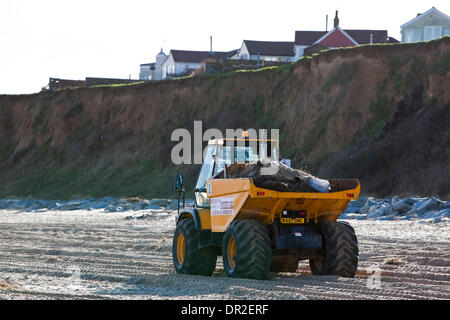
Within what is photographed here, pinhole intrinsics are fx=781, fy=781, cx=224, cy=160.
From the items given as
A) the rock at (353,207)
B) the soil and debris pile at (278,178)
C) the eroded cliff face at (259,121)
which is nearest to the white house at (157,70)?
the eroded cliff face at (259,121)

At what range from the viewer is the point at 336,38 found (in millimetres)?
66500

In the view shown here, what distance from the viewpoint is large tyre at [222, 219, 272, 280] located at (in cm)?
1116

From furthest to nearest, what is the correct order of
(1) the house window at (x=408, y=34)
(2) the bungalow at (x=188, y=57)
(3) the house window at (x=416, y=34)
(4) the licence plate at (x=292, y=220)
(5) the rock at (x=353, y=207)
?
1. (2) the bungalow at (x=188, y=57)
2. (1) the house window at (x=408, y=34)
3. (3) the house window at (x=416, y=34)
4. (5) the rock at (x=353, y=207)
5. (4) the licence plate at (x=292, y=220)

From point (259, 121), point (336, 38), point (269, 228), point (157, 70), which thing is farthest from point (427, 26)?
point (269, 228)

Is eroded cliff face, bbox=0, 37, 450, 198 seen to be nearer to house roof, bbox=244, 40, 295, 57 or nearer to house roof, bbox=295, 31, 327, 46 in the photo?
house roof, bbox=295, 31, 327, 46

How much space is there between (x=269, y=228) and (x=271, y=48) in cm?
6318

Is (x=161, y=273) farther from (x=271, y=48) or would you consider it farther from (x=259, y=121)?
(x=271, y=48)

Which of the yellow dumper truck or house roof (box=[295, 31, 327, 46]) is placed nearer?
the yellow dumper truck

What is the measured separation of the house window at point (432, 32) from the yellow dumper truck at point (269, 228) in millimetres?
52239

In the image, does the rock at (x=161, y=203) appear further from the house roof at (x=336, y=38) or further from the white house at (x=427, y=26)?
the house roof at (x=336, y=38)

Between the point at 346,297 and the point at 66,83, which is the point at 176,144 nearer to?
the point at 66,83

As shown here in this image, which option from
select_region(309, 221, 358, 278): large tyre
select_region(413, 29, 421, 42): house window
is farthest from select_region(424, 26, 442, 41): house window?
select_region(309, 221, 358, 278): large tyre

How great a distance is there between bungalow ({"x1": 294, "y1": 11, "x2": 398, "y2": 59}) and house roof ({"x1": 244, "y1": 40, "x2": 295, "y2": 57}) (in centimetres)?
304

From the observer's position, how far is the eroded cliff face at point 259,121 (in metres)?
33.9
